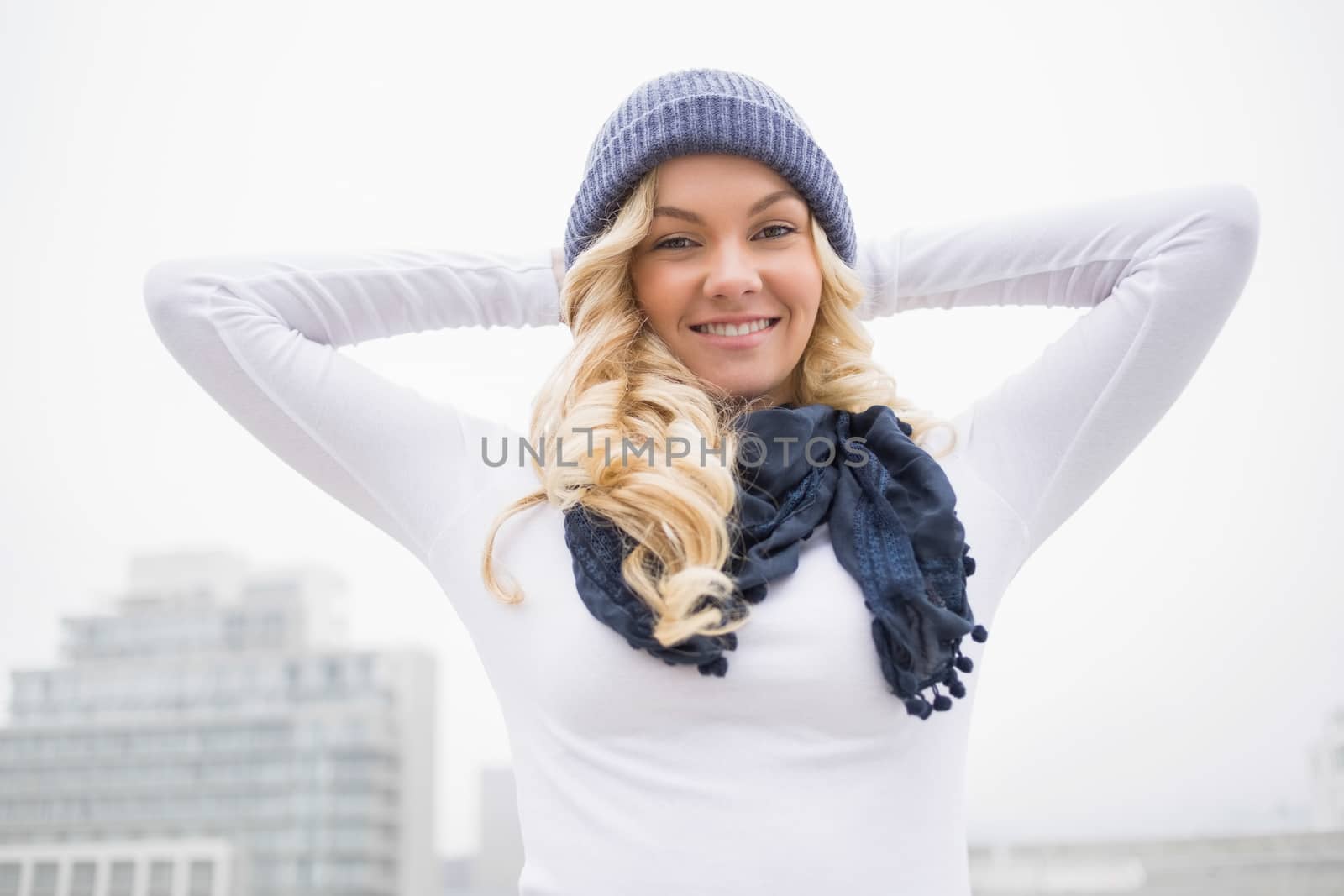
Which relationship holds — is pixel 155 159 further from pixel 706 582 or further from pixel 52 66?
pixel 706 582

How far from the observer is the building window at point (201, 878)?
2061cm

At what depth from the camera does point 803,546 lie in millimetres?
990

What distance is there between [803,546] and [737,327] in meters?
0.25

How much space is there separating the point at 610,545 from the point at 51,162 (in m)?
19.4

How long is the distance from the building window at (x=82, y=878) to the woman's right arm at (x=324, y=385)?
2496 centimetres

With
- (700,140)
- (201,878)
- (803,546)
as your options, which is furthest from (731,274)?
(201,878)

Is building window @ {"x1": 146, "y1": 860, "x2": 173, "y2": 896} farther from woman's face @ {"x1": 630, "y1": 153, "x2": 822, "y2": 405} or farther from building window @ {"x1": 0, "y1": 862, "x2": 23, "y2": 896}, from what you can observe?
woman's face @ {"x1": 630, "y1": 153, "x2": 822, "y2": 405}

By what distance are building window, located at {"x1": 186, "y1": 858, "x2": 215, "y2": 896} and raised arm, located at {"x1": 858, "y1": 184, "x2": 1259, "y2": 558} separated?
23424 mm

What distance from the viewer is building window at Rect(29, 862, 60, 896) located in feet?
70.7

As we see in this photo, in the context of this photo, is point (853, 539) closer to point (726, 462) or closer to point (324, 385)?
point (726, 462)

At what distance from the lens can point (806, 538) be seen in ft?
3.27

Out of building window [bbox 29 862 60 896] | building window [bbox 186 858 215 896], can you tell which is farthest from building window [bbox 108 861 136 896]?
building window [bbox 29 862 60 896]

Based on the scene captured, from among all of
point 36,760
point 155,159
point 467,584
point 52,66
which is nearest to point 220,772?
point 36,760

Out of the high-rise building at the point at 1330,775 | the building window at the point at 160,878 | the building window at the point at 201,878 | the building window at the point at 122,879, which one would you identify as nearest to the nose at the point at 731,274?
the high-rise building at the point at 1330,775
